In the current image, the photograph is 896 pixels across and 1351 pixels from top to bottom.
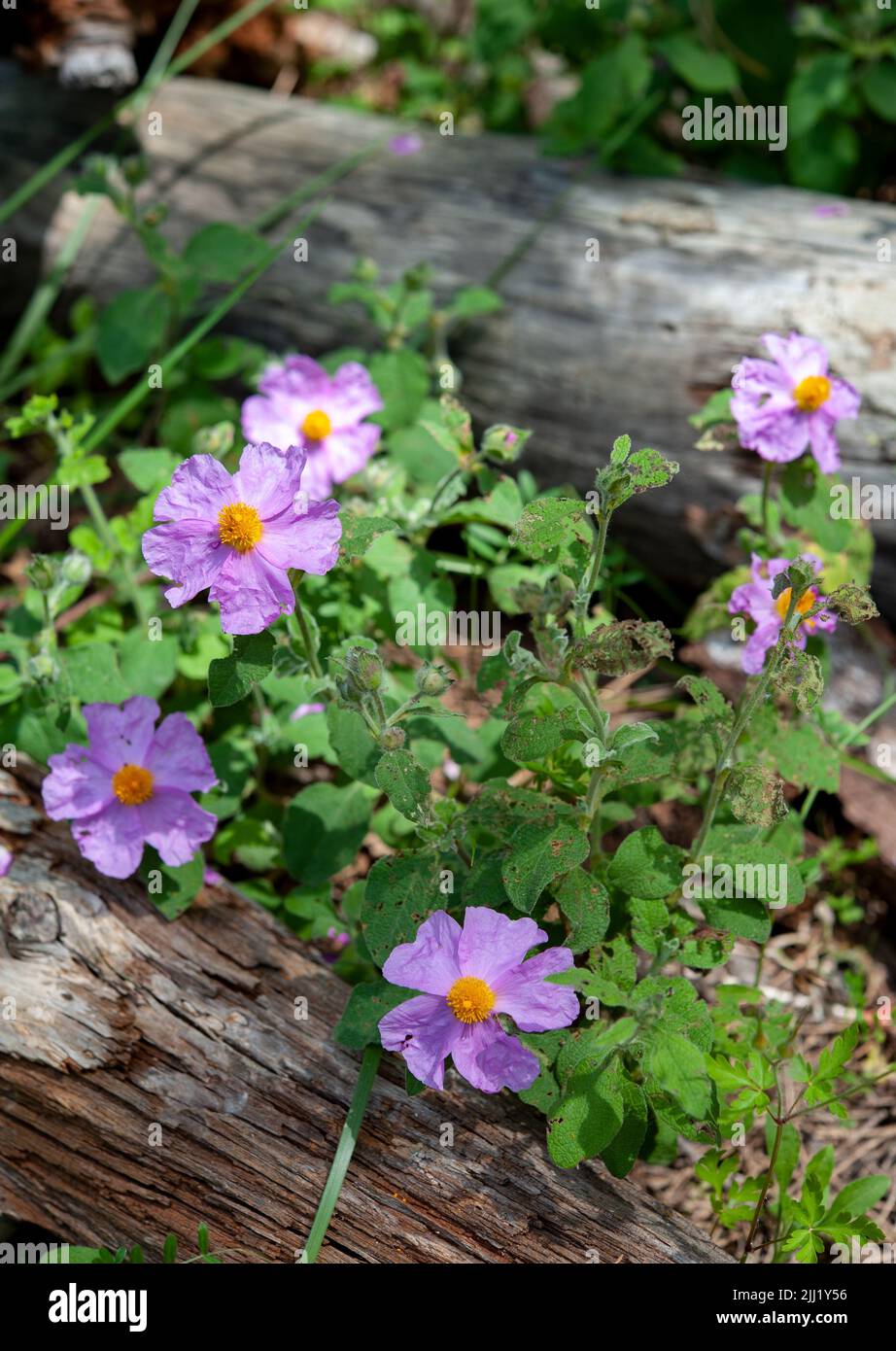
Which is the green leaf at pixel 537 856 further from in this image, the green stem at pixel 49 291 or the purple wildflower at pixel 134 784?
the green stem at pixel 49 291

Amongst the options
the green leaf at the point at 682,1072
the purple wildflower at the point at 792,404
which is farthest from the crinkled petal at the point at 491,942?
the purple wildflower at the point at 792,404

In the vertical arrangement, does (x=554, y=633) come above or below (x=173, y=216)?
below

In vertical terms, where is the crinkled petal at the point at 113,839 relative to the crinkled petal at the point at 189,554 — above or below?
below

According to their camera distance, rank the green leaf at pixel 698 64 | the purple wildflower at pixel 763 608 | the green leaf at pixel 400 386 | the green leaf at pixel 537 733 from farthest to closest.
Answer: the green leaf at pixel 698 64, the green leaf at pixel 400 386, the purple wildflower at pixel 763 608, the green leaf at pixel 537 733

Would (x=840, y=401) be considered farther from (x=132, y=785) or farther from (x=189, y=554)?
(x=132, y=785)

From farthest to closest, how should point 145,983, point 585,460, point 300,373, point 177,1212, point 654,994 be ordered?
point 585,460, point 300,373, point 145,983, point 177,1212, point 654,994

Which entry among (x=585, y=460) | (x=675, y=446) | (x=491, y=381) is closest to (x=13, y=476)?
(x=491, y=381)
